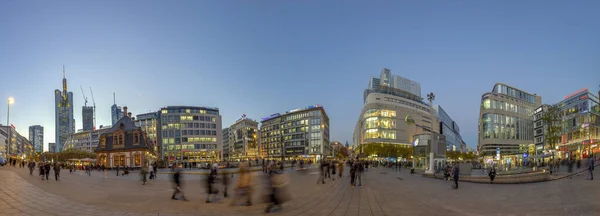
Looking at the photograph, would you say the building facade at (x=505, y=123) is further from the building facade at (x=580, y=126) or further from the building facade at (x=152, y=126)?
the building facade at (x=152, y=126)

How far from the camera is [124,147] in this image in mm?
61188

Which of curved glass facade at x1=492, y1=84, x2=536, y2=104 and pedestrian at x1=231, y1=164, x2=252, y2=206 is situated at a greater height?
curved glass facade at x1=492, y1=84, x2=536, y2=104

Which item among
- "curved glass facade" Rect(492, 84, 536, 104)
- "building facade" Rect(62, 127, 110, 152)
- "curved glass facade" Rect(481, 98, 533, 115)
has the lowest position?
"building facade" Rect(62, 127, 110, 152)

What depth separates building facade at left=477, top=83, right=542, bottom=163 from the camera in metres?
130

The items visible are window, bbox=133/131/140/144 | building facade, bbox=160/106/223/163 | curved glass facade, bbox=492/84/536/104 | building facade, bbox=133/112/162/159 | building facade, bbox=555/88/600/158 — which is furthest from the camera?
building facade, bbox=133/112/162/159

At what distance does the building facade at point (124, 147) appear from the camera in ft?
197

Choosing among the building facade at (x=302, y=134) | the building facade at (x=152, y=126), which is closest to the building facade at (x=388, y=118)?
the building facade at (x=302, y=134)

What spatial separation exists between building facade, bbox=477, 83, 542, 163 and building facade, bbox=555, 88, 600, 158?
138ft

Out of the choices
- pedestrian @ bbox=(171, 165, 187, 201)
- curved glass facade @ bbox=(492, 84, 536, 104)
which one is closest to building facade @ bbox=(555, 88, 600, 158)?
curved glass facade @ bbox=(492, 84, 536, 104)

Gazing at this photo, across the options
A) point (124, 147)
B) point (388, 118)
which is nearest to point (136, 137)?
point (124, 147)

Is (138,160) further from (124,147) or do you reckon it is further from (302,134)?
(302,134)

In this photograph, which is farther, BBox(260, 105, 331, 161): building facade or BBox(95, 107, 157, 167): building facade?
BBox(260, 105, 331, 161): building facade

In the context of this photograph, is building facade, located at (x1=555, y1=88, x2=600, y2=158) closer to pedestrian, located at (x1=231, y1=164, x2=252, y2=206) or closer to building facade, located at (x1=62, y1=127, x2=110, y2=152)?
pedestrian, located at (x1=231, y1=164, x2=252, y2=206)

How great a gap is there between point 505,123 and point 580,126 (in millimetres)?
58444
